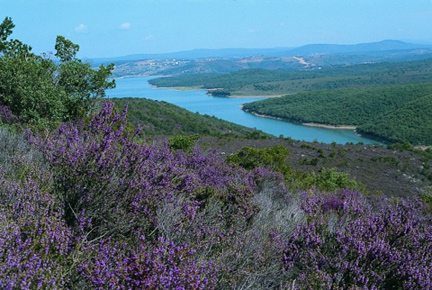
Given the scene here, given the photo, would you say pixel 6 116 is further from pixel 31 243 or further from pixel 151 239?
pixel 31 243

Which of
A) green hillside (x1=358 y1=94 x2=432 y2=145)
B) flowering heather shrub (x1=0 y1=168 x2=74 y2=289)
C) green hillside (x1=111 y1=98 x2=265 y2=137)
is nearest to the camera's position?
flowering heather shrub (x1=0 y1=168 x2=74 y2=289)

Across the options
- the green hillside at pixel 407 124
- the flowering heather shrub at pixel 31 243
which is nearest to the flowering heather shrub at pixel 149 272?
the flowering heather shrub at pixel 31 243

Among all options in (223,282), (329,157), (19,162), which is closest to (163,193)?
(223,282)

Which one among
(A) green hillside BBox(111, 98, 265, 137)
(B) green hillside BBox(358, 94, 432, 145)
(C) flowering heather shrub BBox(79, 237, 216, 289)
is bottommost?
(B) green hillside BBox(358, 94, 432, 145)

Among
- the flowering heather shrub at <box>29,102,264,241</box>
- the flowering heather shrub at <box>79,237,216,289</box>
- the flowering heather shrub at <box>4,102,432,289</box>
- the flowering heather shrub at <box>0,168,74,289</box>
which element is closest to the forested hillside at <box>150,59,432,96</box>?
the flowering heather shrub at <box>4,102,432,289</box>

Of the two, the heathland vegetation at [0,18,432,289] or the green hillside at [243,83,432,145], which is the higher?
→ the heathland vegetation at [0,18,432,289]

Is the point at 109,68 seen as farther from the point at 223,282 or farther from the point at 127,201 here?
the point at 223,282

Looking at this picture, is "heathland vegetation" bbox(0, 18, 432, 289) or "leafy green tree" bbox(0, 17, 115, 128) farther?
"leafy green tree" bbox(0, 17, 115, 128)

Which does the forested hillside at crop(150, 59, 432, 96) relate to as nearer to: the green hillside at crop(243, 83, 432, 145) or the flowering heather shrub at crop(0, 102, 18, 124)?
the green hillside at crop(243, 83, 432, 145)

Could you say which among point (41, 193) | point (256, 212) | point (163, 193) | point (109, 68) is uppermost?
point (109, 68)
